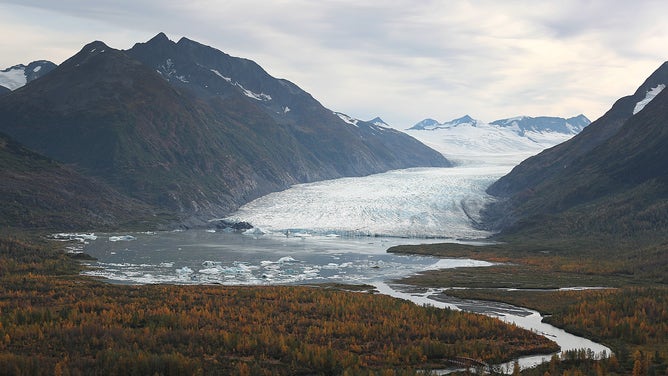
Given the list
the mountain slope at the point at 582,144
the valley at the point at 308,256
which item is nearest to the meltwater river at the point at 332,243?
the valley at the point at 308,256

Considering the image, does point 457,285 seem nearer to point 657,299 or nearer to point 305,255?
point 657,299

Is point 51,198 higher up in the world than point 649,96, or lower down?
lower down

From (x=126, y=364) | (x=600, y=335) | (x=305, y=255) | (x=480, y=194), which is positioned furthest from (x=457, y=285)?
(x=480, y=194)

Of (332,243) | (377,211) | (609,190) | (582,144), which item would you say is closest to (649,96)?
(582,144)

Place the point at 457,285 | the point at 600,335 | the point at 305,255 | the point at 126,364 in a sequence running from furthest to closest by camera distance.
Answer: the point at 305,255 → the point at 457,285 → the point at 600,335 → the point at 126,364

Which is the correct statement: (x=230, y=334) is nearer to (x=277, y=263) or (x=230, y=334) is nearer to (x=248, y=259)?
(x=277, y=263)

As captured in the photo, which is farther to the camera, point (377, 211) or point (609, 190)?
point (377, 211)
